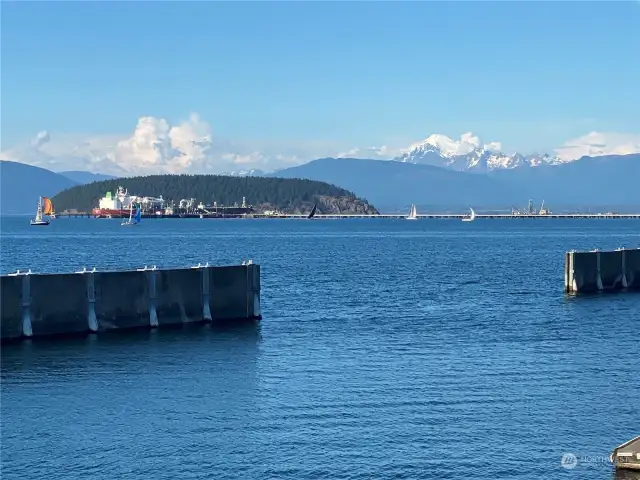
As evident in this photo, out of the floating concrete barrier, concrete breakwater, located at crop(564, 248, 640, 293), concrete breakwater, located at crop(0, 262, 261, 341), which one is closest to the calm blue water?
the floating concrete barrier

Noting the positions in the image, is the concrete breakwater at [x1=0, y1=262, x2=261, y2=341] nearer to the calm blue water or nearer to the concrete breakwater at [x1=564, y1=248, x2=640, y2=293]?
the calm blue water

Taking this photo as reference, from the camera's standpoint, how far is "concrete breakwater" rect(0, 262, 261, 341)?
147ft

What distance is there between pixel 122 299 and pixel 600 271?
37204 millimetres

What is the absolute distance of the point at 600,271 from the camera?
242 feet

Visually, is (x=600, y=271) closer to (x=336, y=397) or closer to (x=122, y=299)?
(x=122, y=299)

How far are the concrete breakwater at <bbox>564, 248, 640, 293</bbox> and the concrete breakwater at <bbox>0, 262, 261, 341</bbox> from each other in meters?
26.8

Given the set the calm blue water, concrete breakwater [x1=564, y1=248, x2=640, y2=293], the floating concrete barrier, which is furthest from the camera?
concrete breakwater [x1=564, y1=248, x2=640, y2=293]

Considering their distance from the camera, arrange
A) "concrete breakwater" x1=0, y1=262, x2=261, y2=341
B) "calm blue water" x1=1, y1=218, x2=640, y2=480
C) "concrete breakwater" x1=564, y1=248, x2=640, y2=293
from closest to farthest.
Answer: "calm blue water" x1=1, y1=218, x2=640, y2=480 → "concrete breakwater" x1=0, y1=262, x2=261, y2=341 → "concrete breakwater" x1=564, y1=248, x2=640, y2=293

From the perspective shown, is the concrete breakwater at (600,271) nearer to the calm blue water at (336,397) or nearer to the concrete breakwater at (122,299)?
the calm blue water at (336,397)

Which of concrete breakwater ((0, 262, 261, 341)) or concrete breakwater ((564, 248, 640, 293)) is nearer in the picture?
concrete breakwater ((0, 262, 261, 341))

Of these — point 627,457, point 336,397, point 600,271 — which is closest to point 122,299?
point 336,397

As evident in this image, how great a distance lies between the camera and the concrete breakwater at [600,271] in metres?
72.6

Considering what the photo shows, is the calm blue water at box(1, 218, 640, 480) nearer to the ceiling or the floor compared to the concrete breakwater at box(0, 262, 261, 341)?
nearer to the floor

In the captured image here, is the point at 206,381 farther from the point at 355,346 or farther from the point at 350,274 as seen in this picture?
the point at 350,274
